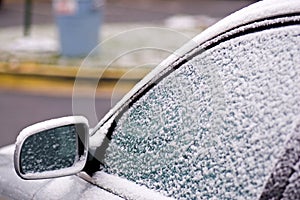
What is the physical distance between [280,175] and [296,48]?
309mm

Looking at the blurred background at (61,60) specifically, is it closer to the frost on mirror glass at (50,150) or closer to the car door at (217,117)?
the frost on mirror glass at (50,150)

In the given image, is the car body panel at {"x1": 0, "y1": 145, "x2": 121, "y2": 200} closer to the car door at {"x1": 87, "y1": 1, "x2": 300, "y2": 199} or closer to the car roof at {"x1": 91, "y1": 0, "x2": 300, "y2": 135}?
the car door at {"x1": 87, "y1": 1, "x2": 300, "y2": 199}

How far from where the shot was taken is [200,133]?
5.44ft

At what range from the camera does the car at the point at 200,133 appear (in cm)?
146

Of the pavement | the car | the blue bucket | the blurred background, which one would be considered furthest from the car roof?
the blue bucket

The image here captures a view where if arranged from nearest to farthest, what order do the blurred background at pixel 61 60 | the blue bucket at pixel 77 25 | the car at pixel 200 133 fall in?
the car at pixel 200 133 < the blurred background at pixel 61 60 < the blue bucket at pixel 77 25

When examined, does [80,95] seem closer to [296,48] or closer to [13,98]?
[296,48]

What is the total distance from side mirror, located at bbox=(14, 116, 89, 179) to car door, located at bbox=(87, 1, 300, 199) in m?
0.11

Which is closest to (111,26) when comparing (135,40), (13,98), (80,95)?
(135,40)

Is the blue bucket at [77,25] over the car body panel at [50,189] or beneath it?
beneath

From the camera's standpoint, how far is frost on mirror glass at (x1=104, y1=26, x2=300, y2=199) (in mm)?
1462

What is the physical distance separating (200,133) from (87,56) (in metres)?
3.78

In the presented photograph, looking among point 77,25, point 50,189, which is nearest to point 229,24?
point 50,189

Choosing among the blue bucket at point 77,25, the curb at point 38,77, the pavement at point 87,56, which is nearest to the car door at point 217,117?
the pavement at point 87,56
